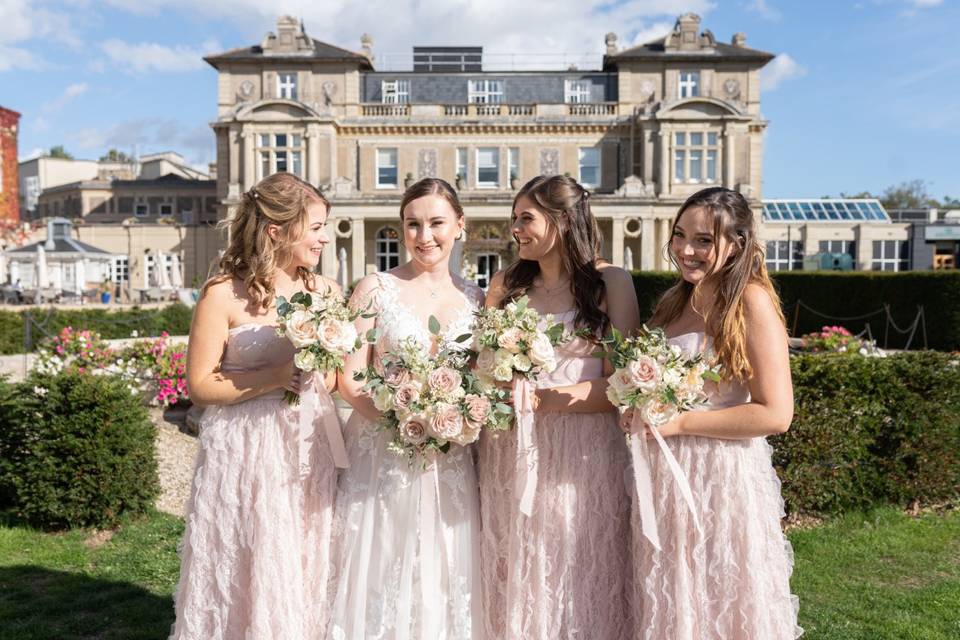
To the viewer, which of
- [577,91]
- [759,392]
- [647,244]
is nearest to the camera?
[759,392]

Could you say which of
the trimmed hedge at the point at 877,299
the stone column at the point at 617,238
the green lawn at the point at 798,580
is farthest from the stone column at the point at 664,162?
the green lawn at the point at 798,580

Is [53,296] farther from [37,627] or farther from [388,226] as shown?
[37,627]

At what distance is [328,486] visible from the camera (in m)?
3.23

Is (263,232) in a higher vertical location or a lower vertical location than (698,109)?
lower

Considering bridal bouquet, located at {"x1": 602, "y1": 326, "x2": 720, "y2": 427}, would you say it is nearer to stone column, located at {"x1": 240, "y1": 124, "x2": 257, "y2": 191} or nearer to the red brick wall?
stone column, located at {"x1": 240, "y1": 124, "x2": 257, "y2": 191}

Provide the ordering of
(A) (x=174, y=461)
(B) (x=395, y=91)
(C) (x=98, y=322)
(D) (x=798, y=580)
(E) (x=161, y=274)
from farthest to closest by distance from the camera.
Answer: (B) (x=395, y=91), (E) (x=161, y=274), (C) (x=98, y=322), (A) (x=174, y=461), (D) (x=798, y=580)

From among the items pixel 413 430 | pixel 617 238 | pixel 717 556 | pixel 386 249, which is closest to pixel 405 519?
pixel 413 430

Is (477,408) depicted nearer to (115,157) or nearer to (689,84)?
(689,84)

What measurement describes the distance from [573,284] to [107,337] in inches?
656

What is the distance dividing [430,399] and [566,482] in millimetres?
750

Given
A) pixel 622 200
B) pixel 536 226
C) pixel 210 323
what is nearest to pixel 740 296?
pixel 536 226

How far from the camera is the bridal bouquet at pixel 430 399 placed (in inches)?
113

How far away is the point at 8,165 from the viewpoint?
1731 inches

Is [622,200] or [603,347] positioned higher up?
[622,200]
